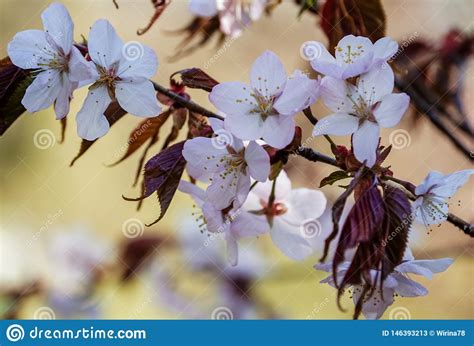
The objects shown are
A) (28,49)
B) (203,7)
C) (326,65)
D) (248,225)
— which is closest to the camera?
(326,65)

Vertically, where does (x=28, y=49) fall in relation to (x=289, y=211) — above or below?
above

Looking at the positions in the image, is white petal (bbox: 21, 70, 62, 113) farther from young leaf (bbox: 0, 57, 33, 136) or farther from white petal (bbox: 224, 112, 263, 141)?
white petal (bbox: 224, 112, 263, 141)

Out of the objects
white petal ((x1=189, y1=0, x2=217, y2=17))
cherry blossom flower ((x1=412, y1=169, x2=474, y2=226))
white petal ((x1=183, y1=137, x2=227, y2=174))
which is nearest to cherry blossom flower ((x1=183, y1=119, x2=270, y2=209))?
white petal ((x1=183, y1=137, x2=227, y2=174))

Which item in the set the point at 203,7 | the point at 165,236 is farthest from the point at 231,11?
the point at 165,236

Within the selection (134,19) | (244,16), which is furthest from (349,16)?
(134,19)

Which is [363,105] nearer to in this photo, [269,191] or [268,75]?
[268,75]

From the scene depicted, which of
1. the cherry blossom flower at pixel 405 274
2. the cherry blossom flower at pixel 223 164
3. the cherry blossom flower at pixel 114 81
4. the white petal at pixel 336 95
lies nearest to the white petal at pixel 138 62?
the cherry blossom flower at pixel 114 81

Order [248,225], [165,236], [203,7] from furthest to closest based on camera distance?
[165,236]
[203,7]
[248,225]
